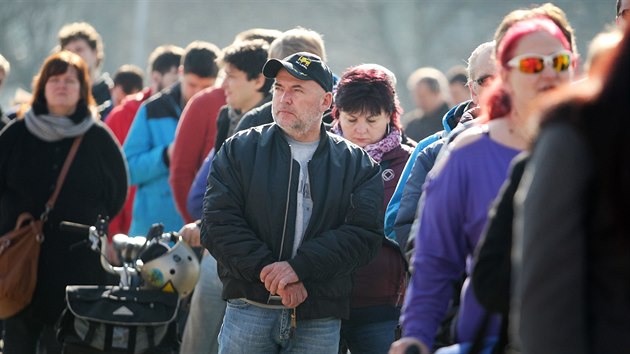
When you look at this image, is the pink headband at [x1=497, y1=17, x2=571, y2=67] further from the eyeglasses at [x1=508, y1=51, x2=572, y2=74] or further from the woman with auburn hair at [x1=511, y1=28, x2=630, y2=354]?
the woman with auburn hair at [x1=511, y1=28, x2=630, y2=354]

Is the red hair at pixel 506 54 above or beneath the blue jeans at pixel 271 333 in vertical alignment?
above

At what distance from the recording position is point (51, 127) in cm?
857

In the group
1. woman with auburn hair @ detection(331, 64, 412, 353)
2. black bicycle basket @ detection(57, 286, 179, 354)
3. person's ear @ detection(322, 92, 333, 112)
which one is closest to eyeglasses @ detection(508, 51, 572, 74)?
person's ear @ detection(322, 92, 333, 112)

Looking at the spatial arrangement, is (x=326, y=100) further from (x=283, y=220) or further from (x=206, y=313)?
(x=206, y=313)

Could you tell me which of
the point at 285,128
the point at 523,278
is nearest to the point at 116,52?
the point at 285,128

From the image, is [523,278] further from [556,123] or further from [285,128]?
[285,128]

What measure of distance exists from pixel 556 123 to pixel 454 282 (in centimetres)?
132

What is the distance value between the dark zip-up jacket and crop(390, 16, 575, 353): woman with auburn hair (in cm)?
159

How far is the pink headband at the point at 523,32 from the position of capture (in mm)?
4508

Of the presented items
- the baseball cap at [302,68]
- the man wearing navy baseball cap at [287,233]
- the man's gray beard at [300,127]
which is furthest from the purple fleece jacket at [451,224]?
the baseball cap at [302,68]

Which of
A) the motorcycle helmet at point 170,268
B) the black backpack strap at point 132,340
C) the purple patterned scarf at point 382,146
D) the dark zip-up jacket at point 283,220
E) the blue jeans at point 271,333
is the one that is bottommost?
the black backpack strap at point 132,340

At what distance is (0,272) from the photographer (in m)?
8.34

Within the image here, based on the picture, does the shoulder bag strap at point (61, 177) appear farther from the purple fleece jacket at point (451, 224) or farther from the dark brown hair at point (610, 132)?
the dark brown hair at point (610, 132)

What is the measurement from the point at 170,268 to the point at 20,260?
118 cm
